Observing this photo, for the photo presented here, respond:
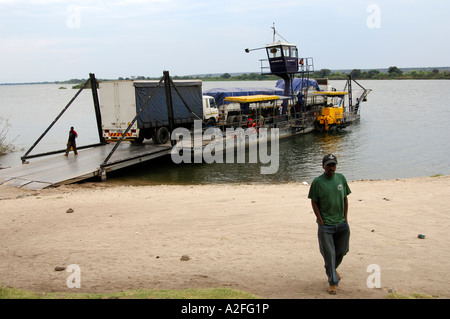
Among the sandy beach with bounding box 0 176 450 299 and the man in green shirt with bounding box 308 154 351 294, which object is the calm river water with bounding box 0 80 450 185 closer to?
the sandy beach with bounding box 0 176 450 299

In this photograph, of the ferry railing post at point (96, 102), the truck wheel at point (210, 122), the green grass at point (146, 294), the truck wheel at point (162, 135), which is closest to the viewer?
the green grass at point (146, 294)

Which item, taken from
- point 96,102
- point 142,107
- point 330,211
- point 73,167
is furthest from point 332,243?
point 96,102

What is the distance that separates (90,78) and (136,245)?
15.7 meters

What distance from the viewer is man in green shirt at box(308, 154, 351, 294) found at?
5418 mm

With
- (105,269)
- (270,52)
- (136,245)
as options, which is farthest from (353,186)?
(270,52)

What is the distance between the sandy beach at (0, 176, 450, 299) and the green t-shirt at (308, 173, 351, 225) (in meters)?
1.04

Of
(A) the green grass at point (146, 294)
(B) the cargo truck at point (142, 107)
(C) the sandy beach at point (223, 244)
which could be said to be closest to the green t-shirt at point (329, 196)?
(C) the sandy beach at point (223, 244)

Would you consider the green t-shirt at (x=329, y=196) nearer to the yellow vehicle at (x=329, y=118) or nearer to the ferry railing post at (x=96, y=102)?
the ferry railing post at (x=96, y=102)

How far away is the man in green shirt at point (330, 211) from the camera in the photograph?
17.8 ft

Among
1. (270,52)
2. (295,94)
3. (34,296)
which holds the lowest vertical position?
(34,296)

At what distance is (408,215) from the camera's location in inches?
384

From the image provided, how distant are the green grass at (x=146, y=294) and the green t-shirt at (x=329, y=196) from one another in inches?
57.3

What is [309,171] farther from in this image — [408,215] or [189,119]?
[408,215]

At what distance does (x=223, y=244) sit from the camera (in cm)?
788
